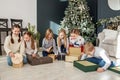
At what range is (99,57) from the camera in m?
3.85

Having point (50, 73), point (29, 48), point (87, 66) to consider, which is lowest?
point (50, 73)

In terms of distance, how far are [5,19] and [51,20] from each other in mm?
1656

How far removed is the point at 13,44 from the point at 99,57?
1.74m

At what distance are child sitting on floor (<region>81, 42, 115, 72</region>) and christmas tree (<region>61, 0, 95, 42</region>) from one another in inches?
88.4

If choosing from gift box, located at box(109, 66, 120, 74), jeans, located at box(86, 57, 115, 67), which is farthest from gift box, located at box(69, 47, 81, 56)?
gift box, located at box(109, 66, 120, 74)

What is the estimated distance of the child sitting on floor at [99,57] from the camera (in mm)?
3619

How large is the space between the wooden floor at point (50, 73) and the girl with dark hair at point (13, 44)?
25cm

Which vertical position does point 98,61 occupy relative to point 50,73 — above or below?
above

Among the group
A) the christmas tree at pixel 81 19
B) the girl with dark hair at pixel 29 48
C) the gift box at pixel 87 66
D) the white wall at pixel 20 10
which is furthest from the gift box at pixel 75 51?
the white wall at pixel 20 10

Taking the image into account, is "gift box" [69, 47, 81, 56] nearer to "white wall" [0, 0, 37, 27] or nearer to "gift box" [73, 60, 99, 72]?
"gift box" [73, 60, 99, 72]

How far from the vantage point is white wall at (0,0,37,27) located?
6051 millimetres

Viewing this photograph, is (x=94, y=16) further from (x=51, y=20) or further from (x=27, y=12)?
(x=27, y=12)

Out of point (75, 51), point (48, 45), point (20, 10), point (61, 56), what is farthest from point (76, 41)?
point (20, 10)

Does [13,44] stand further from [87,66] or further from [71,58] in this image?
[87,66]
